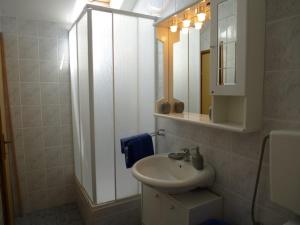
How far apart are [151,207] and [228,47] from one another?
1337mm

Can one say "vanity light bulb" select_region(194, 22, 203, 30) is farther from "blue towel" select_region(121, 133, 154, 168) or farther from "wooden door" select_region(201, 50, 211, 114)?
"blue towel" select_region(121, 133, 154, 168)

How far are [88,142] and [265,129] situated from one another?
1.51 meters

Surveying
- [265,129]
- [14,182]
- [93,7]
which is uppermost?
[93,7]

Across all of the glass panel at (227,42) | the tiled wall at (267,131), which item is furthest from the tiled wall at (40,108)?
the glass panel at (227,42)

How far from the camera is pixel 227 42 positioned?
131 cm

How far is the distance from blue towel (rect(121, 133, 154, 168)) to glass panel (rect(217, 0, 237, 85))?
0.93m

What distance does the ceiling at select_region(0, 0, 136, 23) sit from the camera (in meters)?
2.21

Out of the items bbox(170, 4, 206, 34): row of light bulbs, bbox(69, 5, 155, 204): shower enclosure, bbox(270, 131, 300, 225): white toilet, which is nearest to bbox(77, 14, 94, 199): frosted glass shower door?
bbox(69, 5, 155, 204): shower enclosure

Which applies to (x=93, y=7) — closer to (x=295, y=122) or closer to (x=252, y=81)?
(x=252, y=81)

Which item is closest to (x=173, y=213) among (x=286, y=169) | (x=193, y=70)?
(x=286, y=169)

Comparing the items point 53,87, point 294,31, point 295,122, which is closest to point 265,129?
point 295,122

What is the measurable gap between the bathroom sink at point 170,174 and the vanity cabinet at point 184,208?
9cm

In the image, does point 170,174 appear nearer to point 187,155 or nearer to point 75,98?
point 187,155

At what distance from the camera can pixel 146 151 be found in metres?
2.04
